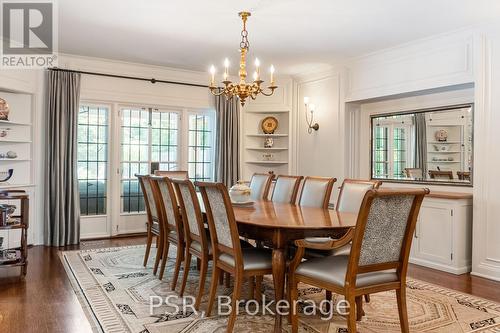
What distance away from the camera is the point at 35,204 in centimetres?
536

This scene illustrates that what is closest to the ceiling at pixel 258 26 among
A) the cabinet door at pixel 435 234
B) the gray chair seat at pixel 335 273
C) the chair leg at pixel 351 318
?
the cabinet door at pixel 435 234

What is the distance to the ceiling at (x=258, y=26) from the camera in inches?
149

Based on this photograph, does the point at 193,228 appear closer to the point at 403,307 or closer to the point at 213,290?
the point at 213,290

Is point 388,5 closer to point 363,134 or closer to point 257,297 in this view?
point 363,134

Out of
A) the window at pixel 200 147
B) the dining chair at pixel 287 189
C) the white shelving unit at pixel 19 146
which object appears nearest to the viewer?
the dining chair at pixel 287 189

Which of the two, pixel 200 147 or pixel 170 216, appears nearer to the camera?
pixel 170 216

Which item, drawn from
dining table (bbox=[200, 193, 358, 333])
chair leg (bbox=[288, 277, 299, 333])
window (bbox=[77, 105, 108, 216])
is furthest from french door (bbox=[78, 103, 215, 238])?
chair leg (bbox=[288, 277, 299, 333])

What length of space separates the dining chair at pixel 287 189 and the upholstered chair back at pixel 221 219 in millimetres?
1314

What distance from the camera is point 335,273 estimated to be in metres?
2.39

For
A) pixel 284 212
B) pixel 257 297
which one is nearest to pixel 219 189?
pixel 284 212

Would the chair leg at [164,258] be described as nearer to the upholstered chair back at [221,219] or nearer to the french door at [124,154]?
the upholstered chair back at [221,219]

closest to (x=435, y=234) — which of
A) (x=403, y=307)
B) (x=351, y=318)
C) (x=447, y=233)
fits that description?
(x=447, y=233)

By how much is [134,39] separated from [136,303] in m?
3.09

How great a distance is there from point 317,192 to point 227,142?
9.70 feet
